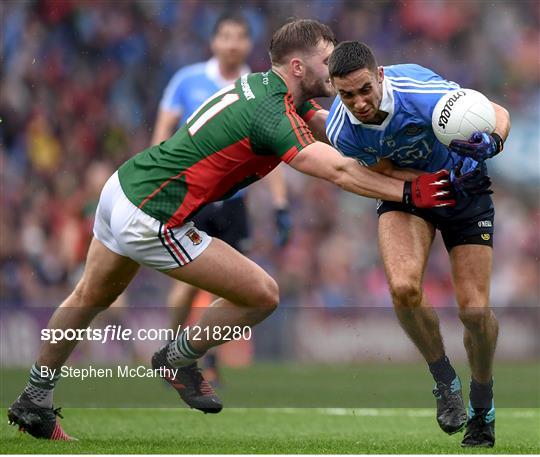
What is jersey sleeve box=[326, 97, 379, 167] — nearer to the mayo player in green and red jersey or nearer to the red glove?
the mayo player in green and red jersey

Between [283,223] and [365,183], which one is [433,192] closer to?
[365,183]

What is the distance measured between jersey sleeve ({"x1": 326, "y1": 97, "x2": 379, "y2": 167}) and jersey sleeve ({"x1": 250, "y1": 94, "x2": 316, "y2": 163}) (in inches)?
14.1

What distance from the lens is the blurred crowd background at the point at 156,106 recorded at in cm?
Answer: 1382

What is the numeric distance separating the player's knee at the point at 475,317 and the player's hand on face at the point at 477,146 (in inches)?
36.5

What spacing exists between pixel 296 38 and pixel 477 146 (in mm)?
1130

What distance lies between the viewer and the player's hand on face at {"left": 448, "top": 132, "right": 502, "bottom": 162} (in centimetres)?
575

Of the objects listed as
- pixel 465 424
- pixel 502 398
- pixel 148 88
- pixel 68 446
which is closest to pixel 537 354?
pixel 502 398

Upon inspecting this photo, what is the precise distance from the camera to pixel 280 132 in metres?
5.86

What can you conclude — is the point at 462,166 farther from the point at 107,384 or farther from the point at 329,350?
the point at 329,350

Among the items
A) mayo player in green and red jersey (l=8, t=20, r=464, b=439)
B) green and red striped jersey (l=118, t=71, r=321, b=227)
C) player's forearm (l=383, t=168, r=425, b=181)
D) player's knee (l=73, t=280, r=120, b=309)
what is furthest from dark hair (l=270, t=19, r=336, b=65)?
player's knee (l=73, t=280, r=120, b=309)

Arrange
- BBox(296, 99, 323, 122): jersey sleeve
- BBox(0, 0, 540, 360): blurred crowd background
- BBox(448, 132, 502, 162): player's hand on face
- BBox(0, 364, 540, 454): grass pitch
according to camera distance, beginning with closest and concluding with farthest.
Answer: BBox(448, 132, 502, 162): player's hand on face
BBox(0, 364, 540, 454): grass pitch
BBox(296, 99, 323, 122): jersey sleeve
BBox(0, 0, 540, 360): blurred crowd background

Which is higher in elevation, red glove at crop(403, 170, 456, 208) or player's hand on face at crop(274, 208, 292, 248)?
red glove at crop(403, 170, 456, 208)

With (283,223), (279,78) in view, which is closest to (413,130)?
(279,78)

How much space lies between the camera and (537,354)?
12.6 metres
